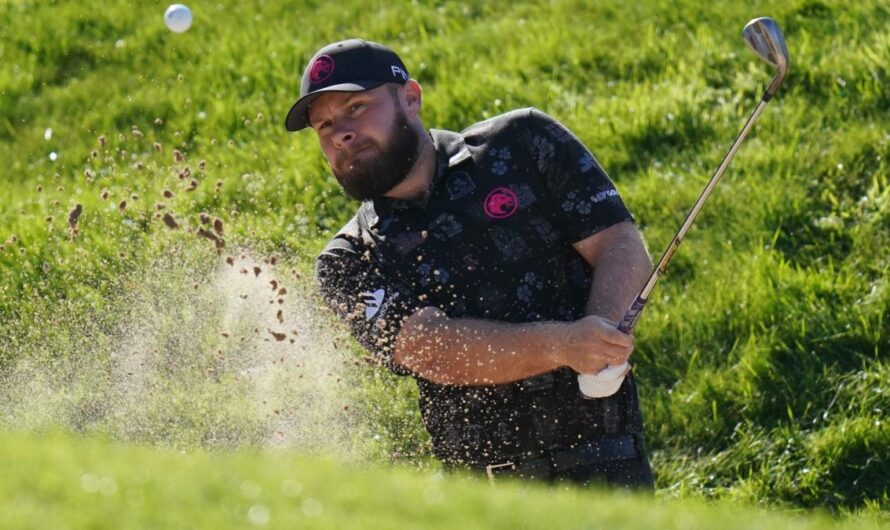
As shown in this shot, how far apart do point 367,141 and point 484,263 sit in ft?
1.97

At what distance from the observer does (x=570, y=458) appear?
5.91 metres

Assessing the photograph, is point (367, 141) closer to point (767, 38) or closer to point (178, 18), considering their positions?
point (767, 38)

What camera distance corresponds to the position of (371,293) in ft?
19.5

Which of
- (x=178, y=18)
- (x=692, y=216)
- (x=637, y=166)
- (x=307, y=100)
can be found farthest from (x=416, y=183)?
(x=178, y=18)

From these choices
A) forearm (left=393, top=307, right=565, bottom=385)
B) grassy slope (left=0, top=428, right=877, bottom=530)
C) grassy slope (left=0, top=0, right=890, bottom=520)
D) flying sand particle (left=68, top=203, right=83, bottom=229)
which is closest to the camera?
grassy slope (left=0, top=428, right=877, bottom=530)

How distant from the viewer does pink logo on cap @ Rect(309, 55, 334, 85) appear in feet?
20.0

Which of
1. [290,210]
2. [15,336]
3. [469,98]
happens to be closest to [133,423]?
[15,336]

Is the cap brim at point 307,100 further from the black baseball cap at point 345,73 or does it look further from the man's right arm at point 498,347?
the man's right arm at point 498,347

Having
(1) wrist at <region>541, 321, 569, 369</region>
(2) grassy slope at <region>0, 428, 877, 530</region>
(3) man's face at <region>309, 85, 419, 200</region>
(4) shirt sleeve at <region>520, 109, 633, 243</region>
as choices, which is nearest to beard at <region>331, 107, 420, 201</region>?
(3) man's face at <region>309, 85, 419, 200</region>

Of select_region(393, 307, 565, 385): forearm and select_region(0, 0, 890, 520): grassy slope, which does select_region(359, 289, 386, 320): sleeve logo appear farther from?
select_region(0, 0, 890, 520): grassy slope

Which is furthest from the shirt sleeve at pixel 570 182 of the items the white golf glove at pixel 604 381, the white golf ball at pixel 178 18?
the white golf ball at pixel 178 18

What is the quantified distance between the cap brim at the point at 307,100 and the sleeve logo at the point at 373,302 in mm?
701

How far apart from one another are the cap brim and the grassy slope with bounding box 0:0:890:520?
1.51 meters

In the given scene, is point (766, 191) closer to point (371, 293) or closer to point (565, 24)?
point (565, 24)
